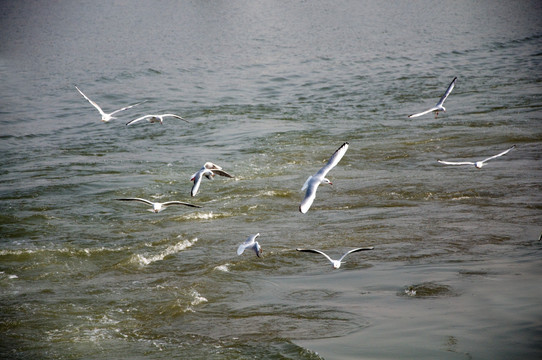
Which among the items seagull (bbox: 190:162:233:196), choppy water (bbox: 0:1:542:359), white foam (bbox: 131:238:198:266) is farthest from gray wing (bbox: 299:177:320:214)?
white foam (bbox: 131:238:198:266)

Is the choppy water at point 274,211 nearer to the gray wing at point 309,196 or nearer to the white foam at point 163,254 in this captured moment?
the white foam at point 163,254

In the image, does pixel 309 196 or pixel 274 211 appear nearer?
pixel 309 196

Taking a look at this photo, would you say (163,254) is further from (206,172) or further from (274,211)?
(274,211)

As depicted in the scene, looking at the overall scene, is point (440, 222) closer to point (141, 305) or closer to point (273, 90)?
point (141, 305)

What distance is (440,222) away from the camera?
10664 mm

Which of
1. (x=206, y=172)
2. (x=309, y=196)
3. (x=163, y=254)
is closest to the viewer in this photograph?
(x=309, y=196)

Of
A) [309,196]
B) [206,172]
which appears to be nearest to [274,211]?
[206,172]

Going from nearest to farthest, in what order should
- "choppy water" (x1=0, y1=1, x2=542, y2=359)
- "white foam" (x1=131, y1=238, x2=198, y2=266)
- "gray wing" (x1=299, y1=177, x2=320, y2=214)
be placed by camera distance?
"gray wing" (x1=299, y1=177, x2=320, y2=214) < "choppy water" (x1=0, y1=1, x2=542, y2=359) < "white foam" (x1=131, y1=238, x2=198, y2=266)

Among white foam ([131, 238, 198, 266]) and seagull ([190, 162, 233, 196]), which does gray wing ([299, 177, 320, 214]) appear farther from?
white foam ([131, 238, 198, 266])

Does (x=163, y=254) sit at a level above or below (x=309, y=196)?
below

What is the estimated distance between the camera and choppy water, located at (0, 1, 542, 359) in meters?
7.41

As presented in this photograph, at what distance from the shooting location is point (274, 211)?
12094mm

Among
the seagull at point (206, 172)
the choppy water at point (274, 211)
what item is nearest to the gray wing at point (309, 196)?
the choppy water at point (274, 211)

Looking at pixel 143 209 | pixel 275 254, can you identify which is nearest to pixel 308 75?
pixel 143 209
